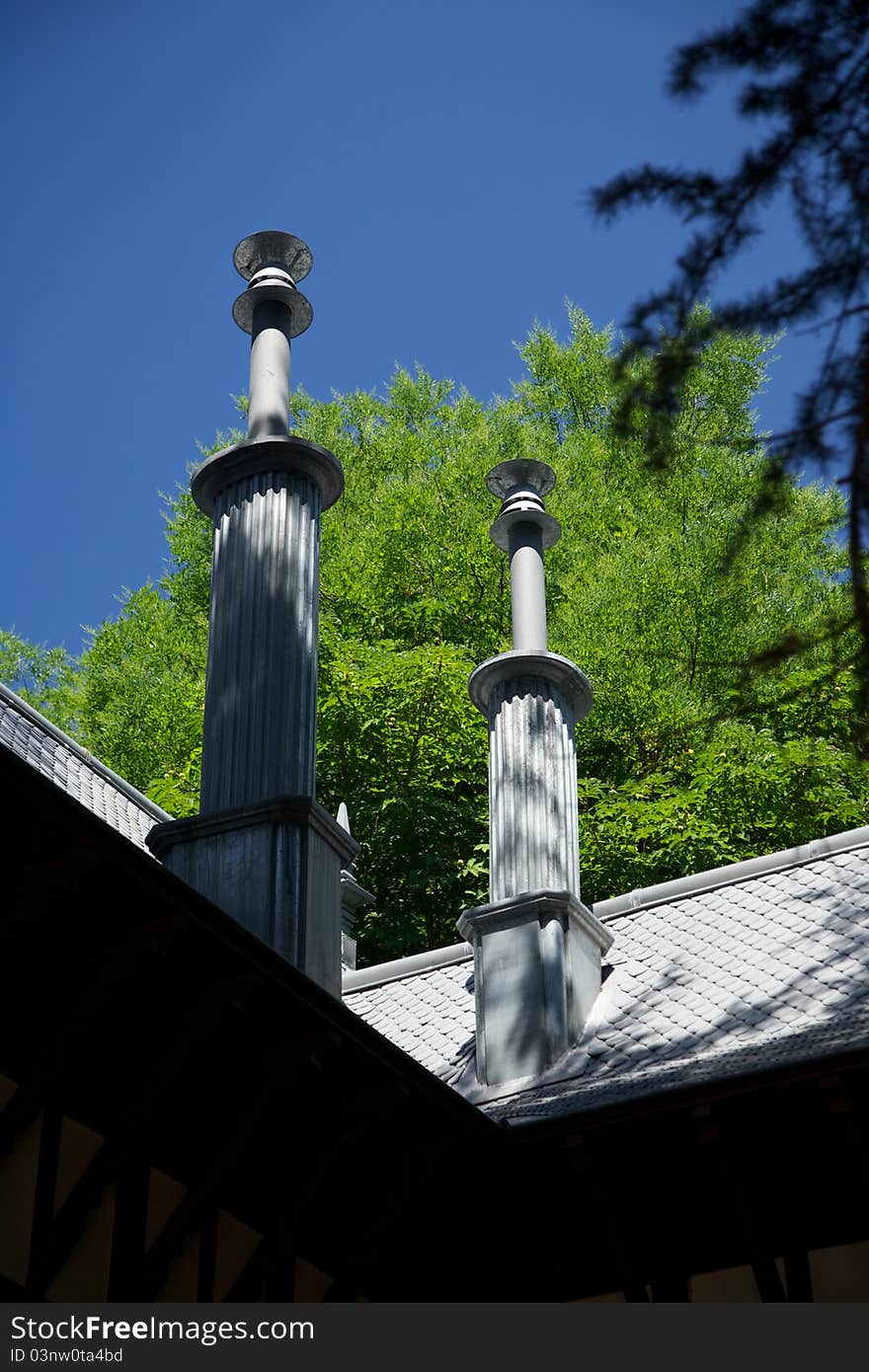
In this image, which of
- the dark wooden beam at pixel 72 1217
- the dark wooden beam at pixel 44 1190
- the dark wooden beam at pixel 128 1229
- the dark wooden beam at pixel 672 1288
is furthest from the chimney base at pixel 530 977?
the dark wooden beam at pixel 44 1190

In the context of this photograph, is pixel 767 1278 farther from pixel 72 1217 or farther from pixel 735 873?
pixel 735 873

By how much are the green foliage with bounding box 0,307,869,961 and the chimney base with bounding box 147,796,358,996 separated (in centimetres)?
626

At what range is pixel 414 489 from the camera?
21359 millimetres

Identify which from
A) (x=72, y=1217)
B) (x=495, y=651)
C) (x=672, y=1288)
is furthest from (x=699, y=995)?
(x=495, y=651)

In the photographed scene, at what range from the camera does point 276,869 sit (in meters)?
8.15

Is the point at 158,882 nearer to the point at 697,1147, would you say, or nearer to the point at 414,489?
the point at 697,1147

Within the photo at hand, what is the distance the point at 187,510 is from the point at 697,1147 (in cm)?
1769

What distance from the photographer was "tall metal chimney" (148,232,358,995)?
8.20 m

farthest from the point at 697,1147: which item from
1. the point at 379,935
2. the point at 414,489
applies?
the point at 414,489

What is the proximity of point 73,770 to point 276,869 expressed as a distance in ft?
10.4

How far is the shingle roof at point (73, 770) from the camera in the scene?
10.4 m

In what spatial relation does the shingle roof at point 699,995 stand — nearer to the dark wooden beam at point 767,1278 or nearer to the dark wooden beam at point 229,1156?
the dark wooden beam at point 767,1278

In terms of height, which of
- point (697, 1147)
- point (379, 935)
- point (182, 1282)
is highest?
point (379, 935)

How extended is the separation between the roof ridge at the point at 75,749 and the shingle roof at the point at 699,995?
1.81 meters
